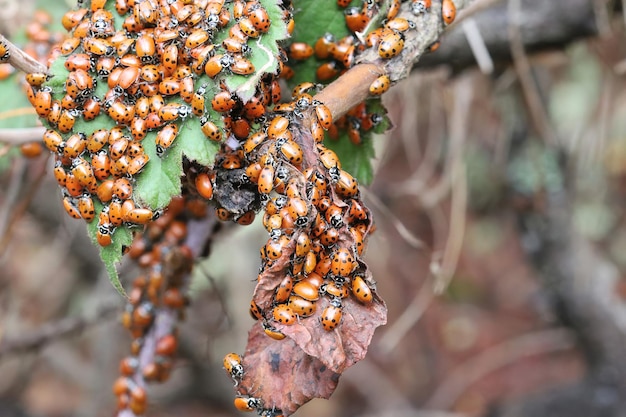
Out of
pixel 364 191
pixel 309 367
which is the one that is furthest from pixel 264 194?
pixel 364 191

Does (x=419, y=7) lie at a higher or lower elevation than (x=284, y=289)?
higher

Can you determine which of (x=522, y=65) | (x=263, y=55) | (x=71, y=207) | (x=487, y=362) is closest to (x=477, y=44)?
(x=522, y=65)

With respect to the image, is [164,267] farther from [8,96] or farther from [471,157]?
[471,157]

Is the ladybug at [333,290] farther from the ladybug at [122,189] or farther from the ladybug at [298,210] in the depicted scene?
the ladybug at [122,189]

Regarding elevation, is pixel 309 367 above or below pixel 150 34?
below

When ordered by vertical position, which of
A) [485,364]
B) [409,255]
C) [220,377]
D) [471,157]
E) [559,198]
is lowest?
[485,364]

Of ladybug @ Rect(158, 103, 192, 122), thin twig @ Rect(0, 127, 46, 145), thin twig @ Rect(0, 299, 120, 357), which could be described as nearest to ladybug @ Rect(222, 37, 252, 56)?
ladybug @ Rect(158, 103, 192, 122)

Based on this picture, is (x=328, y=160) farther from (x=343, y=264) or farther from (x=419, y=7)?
(x=419, y=7)
